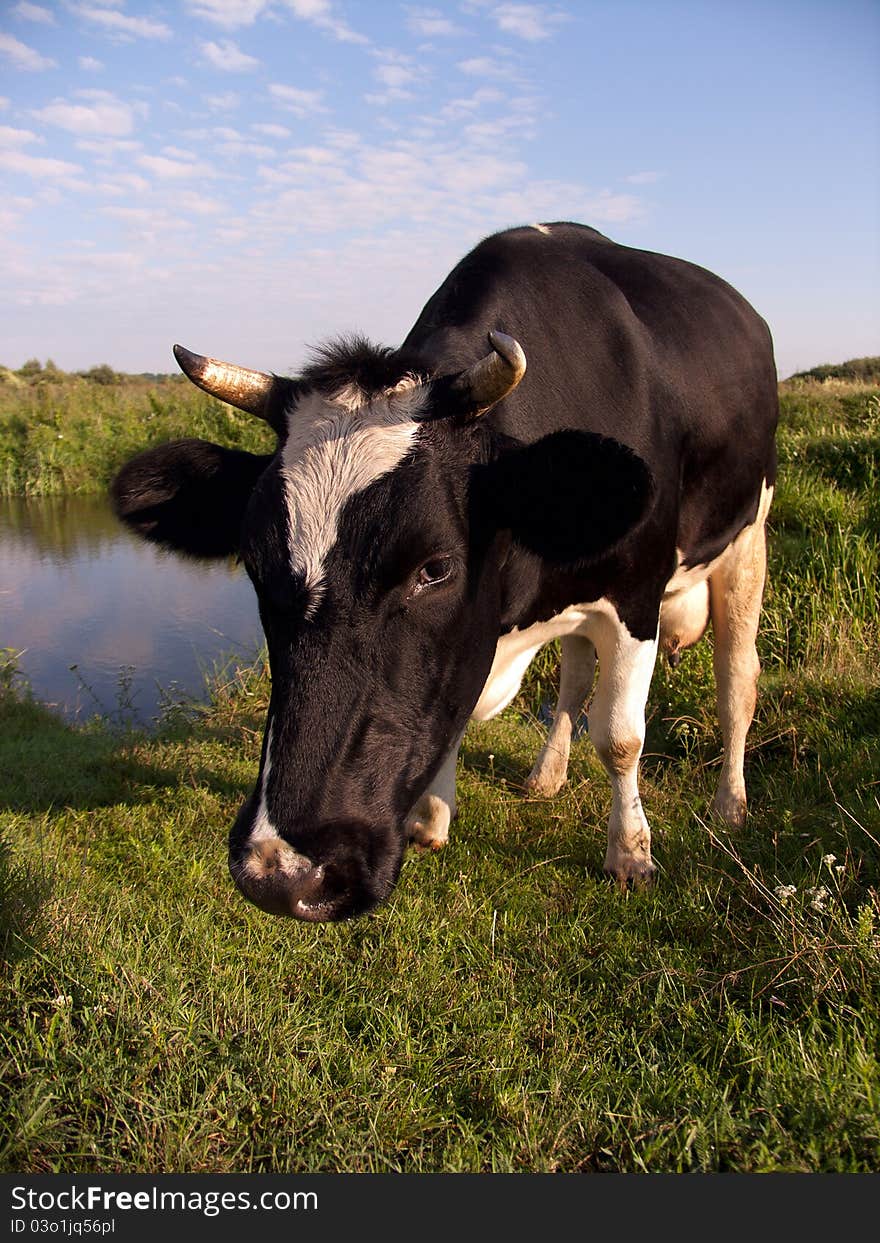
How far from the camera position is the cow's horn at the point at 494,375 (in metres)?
2.66

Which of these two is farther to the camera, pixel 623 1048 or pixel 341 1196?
pixel 623 1048

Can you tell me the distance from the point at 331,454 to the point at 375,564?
0.38m

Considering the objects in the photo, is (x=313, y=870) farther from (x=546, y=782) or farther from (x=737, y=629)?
(x=737, y=629)

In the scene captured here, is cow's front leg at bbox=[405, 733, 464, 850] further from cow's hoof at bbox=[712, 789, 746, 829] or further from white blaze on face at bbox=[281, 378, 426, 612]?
white blaze on face at bbox=[281, 378, 426, 612]

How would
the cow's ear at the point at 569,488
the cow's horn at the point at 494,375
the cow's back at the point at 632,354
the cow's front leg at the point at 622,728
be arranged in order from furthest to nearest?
1. the cow's front leg at the point at 622,728
2. the cow's back at the point at 632,354
3. the cow's ear at the point at 569,488
4. the cow's horn at the point at 494,375

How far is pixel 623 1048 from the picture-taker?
8.34 ft

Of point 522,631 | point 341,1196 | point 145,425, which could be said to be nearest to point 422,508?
point 522,631

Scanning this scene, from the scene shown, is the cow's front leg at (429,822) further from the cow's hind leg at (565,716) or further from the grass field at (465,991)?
the cow's hind leg at (565,716)

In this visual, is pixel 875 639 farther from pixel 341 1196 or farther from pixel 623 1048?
pixel 341 1196

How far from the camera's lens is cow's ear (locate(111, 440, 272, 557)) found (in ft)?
11.2

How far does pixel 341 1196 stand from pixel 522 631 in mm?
1935

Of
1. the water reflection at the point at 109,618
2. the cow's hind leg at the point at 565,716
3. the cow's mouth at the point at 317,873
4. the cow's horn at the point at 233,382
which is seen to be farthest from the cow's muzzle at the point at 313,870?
the water reflection at the point at 109,618

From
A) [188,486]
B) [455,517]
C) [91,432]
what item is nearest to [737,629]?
[455,517]

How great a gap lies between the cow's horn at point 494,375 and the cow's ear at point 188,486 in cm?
92
